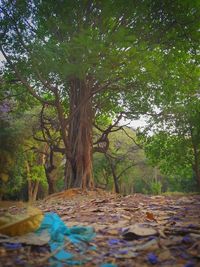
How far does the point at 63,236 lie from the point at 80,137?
23.5ft

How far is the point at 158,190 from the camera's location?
78.6 feet

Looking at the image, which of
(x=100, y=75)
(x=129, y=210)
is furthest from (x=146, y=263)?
(x=100, y=75)

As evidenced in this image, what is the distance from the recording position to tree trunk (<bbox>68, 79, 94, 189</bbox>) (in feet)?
33.3

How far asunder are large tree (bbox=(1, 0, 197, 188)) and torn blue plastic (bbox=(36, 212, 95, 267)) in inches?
174

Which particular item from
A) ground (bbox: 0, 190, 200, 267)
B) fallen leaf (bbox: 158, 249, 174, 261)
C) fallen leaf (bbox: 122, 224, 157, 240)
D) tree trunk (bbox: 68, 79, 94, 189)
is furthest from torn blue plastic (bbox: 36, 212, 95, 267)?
tree trunk (bbox: 68, 79, 94, 189)

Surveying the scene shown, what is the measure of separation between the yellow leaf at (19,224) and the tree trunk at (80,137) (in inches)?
252

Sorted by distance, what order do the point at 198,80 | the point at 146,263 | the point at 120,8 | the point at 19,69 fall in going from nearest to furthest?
the point at 146,263
the point at 120,8
the point at 19,69
the point at 198,80

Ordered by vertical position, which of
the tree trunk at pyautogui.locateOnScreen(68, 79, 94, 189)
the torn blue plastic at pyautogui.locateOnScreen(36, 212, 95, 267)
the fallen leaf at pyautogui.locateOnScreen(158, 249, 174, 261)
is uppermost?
the tree trunk at pyautogui.locateOnScreen(68, 79, 94, 189)

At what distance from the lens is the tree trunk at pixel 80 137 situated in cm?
1014

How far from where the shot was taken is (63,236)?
10.7 feet

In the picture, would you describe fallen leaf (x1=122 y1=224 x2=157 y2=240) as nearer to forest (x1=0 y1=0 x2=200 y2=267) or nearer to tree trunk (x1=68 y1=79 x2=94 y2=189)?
forest (x1=0 y1=0 x2=200 y2=267)

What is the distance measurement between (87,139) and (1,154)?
7133 millimetres

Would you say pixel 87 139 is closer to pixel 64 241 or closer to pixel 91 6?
pixel 91 6

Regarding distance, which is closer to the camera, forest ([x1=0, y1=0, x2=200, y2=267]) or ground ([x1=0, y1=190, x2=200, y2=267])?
ground ([x1=0, y1=190, x2=200, y2=267])
